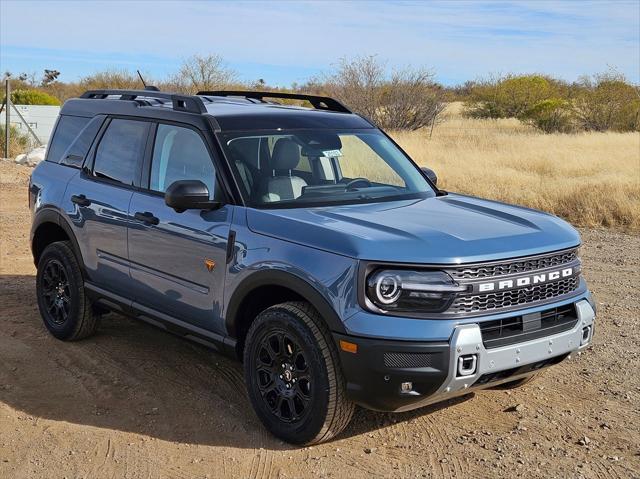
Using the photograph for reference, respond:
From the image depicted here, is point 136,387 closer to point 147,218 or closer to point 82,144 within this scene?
point 147,218

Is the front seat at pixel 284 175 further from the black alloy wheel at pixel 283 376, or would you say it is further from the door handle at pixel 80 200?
the door handle at pixel 80 200

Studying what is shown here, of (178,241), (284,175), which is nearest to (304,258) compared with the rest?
(284,175)

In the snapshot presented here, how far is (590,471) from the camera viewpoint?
13.3 ft

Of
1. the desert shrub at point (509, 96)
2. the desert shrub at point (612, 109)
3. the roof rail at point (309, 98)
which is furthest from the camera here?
the desert shrub at point (509, 96)

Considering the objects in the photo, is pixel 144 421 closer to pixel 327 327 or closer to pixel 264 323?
pixel 264 323

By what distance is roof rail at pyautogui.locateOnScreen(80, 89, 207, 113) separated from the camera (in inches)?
199

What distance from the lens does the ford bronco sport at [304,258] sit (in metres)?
3.83

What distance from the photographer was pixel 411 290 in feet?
12.5

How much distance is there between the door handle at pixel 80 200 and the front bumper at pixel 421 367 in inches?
103

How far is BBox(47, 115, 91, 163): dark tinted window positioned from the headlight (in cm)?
324

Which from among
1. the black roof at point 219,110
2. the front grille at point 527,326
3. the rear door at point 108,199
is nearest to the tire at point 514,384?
the front grille at point 527,326

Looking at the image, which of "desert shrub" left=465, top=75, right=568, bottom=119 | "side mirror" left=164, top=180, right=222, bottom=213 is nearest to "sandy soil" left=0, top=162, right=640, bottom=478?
"side mirror" left=164, top=180, right=222, bottom=213

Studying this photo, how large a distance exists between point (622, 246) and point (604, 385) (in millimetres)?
5586

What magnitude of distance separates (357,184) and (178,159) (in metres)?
1.14
